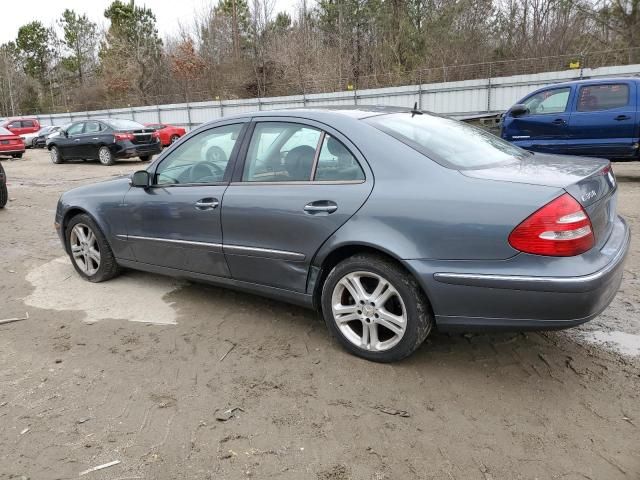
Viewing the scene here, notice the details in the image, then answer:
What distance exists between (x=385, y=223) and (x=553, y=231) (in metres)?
0.86

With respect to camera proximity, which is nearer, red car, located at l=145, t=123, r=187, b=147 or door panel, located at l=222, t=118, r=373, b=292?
door panel, located at l=222, t=118, r=373, b=292

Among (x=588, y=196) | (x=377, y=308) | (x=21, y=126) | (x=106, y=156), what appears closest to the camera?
(x=588, y=196)

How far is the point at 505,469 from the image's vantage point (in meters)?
2.27

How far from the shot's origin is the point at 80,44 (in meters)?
53.5

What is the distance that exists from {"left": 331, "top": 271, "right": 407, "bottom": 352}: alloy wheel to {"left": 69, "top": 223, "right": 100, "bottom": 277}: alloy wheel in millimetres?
2683

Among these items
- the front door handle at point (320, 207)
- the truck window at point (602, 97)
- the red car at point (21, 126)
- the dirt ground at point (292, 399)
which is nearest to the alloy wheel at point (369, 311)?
the dirt ground at point (292, 399)

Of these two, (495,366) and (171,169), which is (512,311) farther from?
(171,169)

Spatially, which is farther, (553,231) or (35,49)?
(35,49)

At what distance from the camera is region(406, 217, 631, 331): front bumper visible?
259cm

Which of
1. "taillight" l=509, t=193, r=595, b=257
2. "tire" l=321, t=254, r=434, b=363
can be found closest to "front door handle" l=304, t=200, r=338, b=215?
"tire" l=321, t=254, r=434, b=363

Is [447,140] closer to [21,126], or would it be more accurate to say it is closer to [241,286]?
[241,286]

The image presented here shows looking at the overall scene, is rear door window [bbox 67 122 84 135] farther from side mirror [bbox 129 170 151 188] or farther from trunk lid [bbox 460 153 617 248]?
trunk lid [bbox 460 153 617 248]

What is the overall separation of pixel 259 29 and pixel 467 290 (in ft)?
Result: 128

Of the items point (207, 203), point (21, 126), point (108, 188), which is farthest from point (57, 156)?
point (207, 203)
